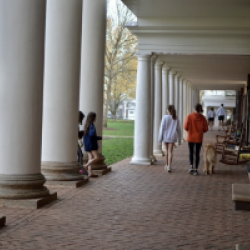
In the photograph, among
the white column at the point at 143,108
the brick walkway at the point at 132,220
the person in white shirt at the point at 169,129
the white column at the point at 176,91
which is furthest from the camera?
the white column at the point at 176,91

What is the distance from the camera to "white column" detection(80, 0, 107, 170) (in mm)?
14078

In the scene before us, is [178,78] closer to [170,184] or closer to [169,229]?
[170,184]

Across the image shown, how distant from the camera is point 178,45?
59.5 feet

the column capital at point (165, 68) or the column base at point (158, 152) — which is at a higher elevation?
the column capital at point (165, 68)

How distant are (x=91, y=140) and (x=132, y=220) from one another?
561 cm

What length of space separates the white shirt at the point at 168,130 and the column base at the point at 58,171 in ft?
15.5

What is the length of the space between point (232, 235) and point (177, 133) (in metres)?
8.73

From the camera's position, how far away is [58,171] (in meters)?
11.2

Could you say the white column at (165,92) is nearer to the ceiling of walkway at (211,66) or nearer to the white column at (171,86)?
the ceiling of walkway at (211,66)

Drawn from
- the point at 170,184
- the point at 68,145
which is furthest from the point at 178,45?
the point at 68,145

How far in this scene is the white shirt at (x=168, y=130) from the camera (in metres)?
15.6

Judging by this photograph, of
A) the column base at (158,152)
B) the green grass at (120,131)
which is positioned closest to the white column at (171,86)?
the column base at (158,152)

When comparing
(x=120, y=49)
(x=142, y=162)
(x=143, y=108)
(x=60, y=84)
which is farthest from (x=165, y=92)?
(x=120, y=49)

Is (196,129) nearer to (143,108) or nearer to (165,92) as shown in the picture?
(143,108)
